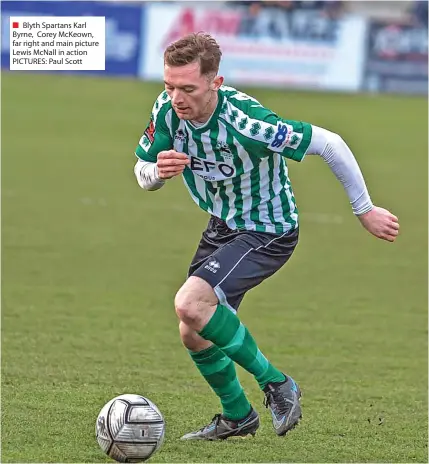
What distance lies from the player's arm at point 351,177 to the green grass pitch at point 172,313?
3.41ft

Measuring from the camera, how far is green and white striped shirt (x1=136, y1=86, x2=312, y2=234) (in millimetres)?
5645

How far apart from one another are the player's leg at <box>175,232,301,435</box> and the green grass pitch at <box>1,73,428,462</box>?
0.22 meters

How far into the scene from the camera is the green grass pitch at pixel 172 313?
5820mm

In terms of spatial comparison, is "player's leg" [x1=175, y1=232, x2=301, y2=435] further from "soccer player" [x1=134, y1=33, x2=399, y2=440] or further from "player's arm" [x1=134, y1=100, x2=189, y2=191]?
"player's arm" [x1=134, y1=100, x2=189, y2=191]

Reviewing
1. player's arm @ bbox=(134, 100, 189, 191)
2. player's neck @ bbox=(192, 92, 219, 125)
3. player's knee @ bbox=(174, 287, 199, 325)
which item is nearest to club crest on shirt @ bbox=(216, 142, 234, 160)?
player's neck @ bbox=(192, 92, 219, 125)

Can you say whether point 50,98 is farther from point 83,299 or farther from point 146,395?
point 146,395

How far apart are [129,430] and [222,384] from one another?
30.0 inches

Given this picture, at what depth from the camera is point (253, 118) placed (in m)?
5.64

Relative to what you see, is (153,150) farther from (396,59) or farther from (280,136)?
(396,59)

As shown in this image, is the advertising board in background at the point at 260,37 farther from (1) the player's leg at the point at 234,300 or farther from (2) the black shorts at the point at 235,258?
(1) the player's leg at the point at 234,300

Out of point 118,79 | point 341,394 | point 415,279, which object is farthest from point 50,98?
point 341,394

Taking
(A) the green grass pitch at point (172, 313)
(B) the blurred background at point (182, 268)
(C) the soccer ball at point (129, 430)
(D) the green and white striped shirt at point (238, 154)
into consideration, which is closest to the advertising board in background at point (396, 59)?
(B) the blurred background at point (182, 268)

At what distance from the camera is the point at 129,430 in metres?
5.26

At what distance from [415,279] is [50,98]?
49.4 ft
